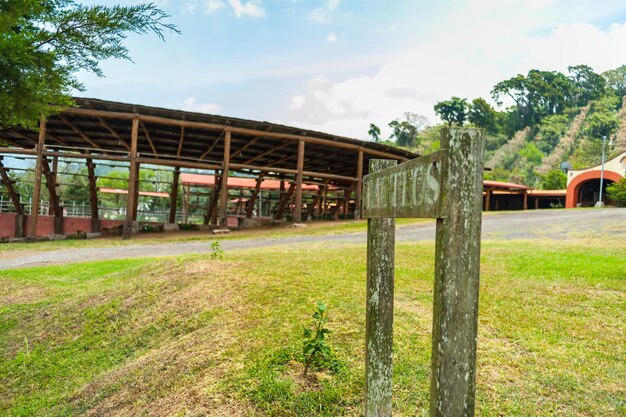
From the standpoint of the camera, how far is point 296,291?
5.40 metres

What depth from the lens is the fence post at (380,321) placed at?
2.53m

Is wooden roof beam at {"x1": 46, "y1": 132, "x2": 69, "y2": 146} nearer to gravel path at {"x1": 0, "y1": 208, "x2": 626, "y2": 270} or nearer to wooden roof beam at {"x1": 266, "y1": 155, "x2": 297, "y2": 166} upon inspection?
gravel path at {"x1": 0, "y1": 208, "x2": 626, "y2": 270}

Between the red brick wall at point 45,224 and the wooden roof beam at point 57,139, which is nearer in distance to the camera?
the wooden roof beam at point 57,139

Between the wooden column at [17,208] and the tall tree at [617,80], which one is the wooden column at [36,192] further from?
the tall tree at [617,80]

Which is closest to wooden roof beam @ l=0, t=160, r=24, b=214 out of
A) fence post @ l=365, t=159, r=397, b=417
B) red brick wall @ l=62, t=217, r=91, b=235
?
red brick wall @ l=62, t=217, r=91, b=235

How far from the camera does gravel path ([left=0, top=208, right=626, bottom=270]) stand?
1132cm

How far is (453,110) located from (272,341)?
64885 mm

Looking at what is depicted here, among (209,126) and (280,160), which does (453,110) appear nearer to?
(280,160)

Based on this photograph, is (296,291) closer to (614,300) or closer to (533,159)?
(614,300)

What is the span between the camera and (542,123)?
67188 mm

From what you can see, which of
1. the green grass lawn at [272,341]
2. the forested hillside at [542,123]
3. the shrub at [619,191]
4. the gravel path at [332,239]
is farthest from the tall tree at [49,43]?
the forested hillside at [542,123]

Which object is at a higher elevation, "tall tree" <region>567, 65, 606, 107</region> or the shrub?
"tall tree" <region>567, 65, 606, 107</region>

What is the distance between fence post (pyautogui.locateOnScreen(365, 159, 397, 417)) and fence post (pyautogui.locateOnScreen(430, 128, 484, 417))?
3.09 ft

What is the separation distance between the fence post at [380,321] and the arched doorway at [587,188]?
3527 cm
